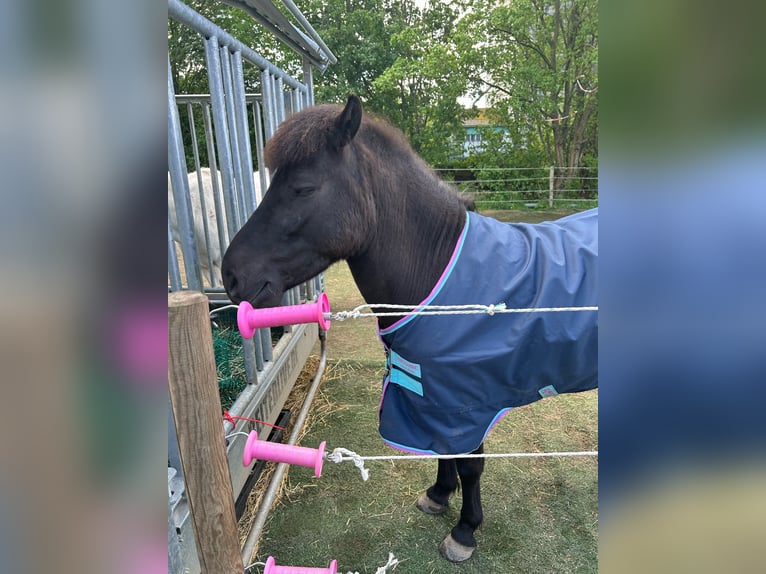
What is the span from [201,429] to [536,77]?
548 inches

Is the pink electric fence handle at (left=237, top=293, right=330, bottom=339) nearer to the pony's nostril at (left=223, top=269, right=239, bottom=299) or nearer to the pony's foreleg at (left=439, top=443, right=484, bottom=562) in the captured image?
the pony's nostril at (left=223, top=269, right=239, bottom=299)

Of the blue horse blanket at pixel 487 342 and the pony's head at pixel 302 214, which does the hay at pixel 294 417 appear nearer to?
the blue horse blanket at pixel 487 342

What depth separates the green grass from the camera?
2069 mm

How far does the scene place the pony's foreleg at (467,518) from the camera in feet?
6.74

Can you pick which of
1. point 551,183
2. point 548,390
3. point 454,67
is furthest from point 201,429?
point 454,67

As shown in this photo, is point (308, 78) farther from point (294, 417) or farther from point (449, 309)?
point (449, 309)
